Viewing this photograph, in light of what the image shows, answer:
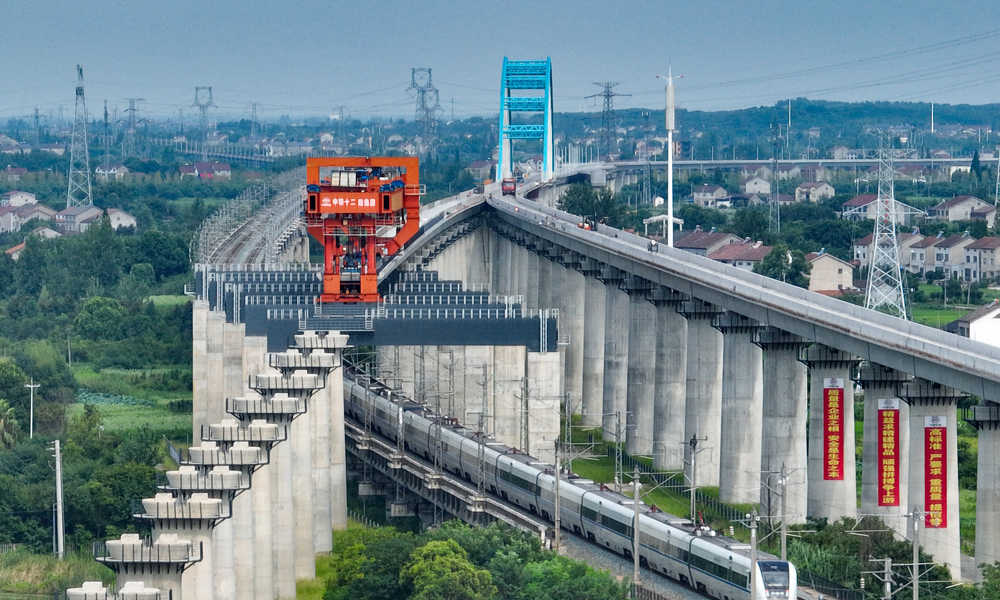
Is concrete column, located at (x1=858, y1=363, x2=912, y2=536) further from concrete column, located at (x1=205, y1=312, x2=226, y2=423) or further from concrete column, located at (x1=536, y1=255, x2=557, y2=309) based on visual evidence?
concrete column, located at (x1=536, y1=255, x2=557, y2=309)

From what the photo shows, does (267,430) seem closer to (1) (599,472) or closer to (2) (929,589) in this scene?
(2) (929,589)

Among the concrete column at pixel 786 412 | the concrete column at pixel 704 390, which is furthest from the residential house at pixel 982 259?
the concrete column at pixel 786 412

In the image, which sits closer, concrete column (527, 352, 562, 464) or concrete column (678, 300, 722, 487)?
concrete column (527, 352, 562, 464)

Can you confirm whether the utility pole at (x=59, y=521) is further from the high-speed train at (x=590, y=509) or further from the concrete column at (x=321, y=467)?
the high-speed train at (x=590, y=509)

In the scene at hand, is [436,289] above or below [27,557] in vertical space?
above

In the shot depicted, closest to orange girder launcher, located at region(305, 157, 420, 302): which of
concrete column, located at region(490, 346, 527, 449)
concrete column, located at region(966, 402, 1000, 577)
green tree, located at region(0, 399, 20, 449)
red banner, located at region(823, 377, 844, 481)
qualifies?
concrete column, located at region(490, 346, 527, 449)

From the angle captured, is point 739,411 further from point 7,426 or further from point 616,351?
point 7,426

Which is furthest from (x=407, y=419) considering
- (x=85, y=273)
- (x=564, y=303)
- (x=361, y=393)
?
(x=85, y=273)
